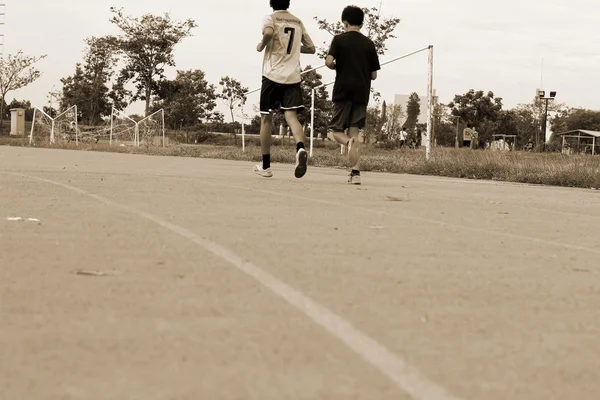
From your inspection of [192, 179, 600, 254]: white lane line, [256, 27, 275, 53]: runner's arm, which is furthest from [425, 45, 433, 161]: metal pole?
[192, 179, 600, 254]: white lane line

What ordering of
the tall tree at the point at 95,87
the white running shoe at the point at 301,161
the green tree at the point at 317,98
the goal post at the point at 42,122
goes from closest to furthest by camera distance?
1. the white running shoe at the point at 301,161
2. the green tree at the point at 317,98
3. the goal post at the point at 42,122
4. the tall tree at the point at 95,87

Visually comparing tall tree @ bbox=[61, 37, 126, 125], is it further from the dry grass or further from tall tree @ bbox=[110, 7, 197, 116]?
the dry grass

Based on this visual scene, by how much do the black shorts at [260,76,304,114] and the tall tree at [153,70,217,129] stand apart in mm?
61100

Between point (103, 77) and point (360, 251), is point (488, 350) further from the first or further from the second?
point (103, 77)

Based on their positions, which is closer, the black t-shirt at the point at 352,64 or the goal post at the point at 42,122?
the black t-shirt at the point at 352,64

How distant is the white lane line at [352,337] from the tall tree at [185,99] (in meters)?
68.0

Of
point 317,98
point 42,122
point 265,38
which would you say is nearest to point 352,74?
point 265,38

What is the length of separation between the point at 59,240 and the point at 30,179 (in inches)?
185

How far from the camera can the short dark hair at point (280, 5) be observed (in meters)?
10.6

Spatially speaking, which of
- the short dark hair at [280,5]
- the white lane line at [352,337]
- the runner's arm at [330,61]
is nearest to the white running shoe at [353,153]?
the runner's arm at [330,61]

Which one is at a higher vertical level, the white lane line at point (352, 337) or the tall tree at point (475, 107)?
the tall tree at point (475, 107)

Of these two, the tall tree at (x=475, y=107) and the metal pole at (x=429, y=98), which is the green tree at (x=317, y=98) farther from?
the tall tree at (x=475, y=107)

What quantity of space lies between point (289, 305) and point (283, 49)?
25.2 feet

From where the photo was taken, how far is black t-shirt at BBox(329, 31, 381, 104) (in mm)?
10664
